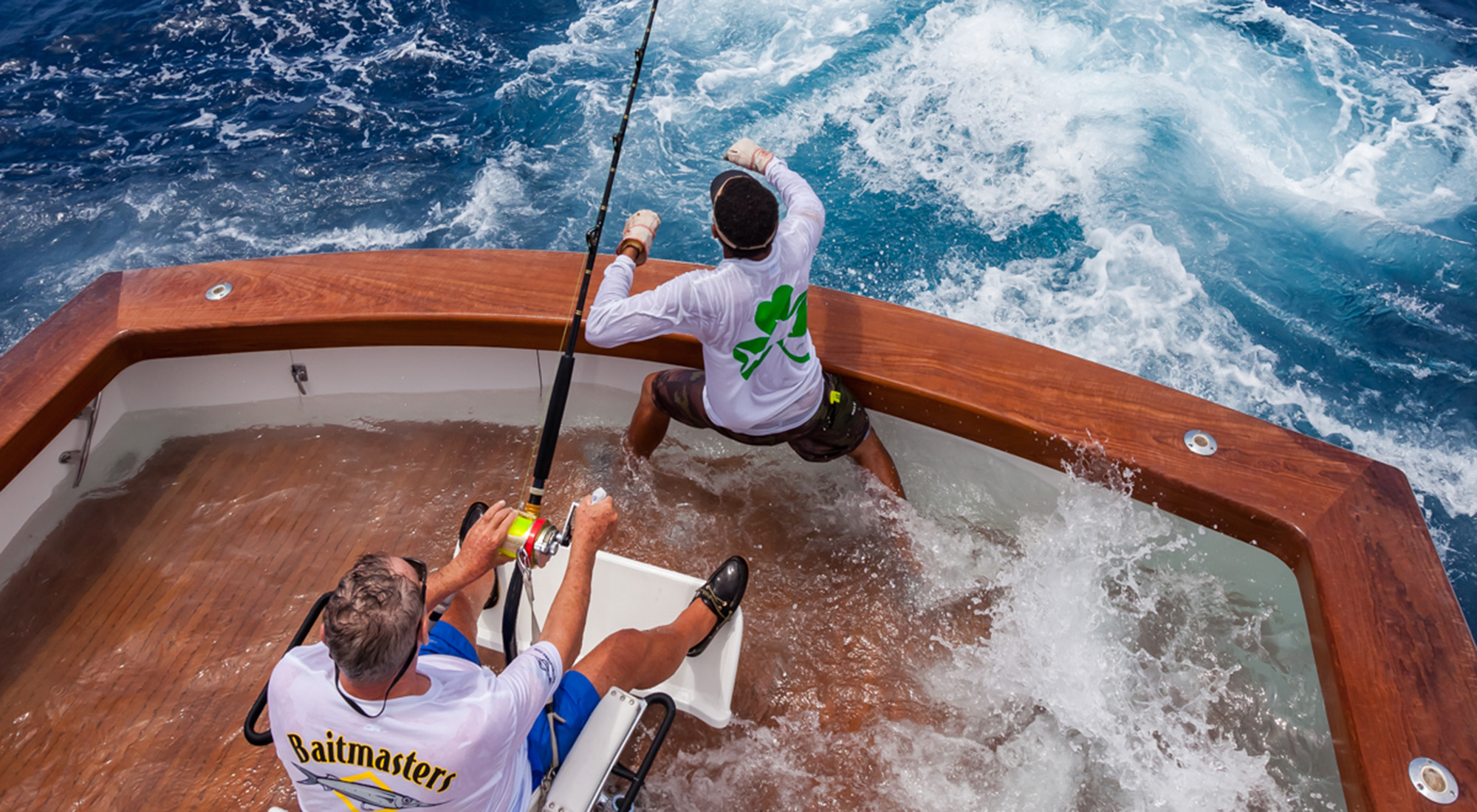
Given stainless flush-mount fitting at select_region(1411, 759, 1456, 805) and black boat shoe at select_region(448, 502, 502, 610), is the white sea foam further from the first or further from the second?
black boat shoe at select_region(448, 502, 502, 610)

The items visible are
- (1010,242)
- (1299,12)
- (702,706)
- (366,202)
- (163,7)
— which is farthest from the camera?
(163,7)

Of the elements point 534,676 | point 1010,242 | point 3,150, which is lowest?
point 3,150

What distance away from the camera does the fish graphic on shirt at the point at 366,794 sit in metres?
1.27

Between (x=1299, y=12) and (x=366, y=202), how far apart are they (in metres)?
5.27

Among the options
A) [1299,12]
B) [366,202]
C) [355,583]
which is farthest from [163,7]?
[1299,12]

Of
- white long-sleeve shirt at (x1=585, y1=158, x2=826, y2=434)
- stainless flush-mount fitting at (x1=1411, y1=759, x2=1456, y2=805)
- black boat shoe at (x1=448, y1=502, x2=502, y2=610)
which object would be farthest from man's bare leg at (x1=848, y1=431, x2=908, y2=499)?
stainless flush-mount fitting at (x1=1411, y1=759, x2=1456, y2=805)

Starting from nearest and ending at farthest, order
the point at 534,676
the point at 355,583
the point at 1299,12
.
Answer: the point at 355,583 < the point at 534,676 < the point at 1299,12

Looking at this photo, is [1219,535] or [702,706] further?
[1219,535]

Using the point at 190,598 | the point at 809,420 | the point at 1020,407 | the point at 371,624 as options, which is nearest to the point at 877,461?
the point at 809,420

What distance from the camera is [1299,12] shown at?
197 inches

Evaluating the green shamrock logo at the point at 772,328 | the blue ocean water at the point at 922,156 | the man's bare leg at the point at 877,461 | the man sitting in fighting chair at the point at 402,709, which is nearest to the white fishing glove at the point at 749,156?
the green shamrock logo at the point at 772,328

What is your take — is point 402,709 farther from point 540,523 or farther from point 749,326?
point 749,326

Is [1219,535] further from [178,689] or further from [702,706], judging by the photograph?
[178,689]

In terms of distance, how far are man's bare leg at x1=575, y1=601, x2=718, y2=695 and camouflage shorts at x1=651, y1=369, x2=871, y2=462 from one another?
0.46 m
